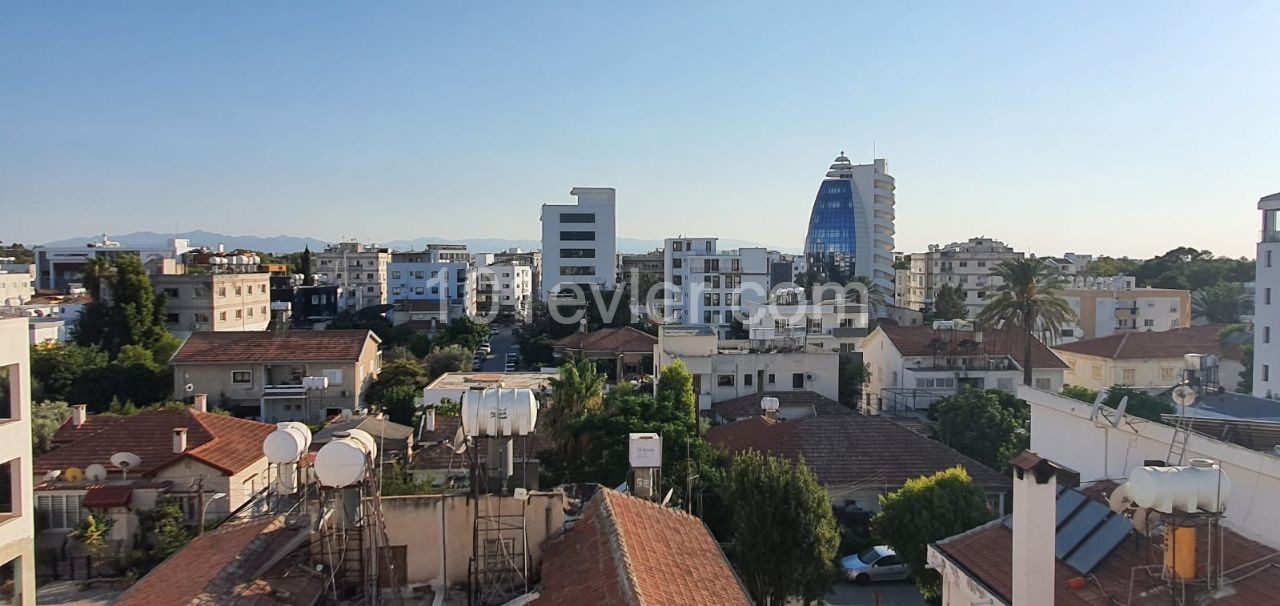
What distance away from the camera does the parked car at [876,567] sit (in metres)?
20.5

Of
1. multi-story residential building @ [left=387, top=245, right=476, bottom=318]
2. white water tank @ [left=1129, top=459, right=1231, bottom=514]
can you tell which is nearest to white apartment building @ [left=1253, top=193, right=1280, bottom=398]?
white water tank @ [left=1129, top=459, right=1231, bottom=514]

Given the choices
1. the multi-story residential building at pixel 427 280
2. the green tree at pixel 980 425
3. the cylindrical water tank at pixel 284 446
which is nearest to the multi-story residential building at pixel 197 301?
the multi-story residential building at pixel 427 280

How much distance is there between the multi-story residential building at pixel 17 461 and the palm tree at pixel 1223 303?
2634 inches

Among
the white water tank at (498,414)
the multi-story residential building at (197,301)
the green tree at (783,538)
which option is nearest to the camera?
the white water tank at (498,414)

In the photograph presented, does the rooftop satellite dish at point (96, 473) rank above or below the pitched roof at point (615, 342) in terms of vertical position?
below

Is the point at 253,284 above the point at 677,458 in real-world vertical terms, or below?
above

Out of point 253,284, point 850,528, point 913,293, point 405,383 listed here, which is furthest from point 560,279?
point 850,528

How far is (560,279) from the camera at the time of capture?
73500 mm

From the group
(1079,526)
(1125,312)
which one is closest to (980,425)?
(1079,526)

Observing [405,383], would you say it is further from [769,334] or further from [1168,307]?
[1168,307]

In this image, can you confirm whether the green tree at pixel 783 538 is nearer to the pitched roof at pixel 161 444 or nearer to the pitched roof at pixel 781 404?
the pitched roof at pixel 161 444

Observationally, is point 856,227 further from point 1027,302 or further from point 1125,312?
point 1027,302

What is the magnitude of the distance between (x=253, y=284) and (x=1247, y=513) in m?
56.6

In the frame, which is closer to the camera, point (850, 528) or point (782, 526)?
point (782, 526)
